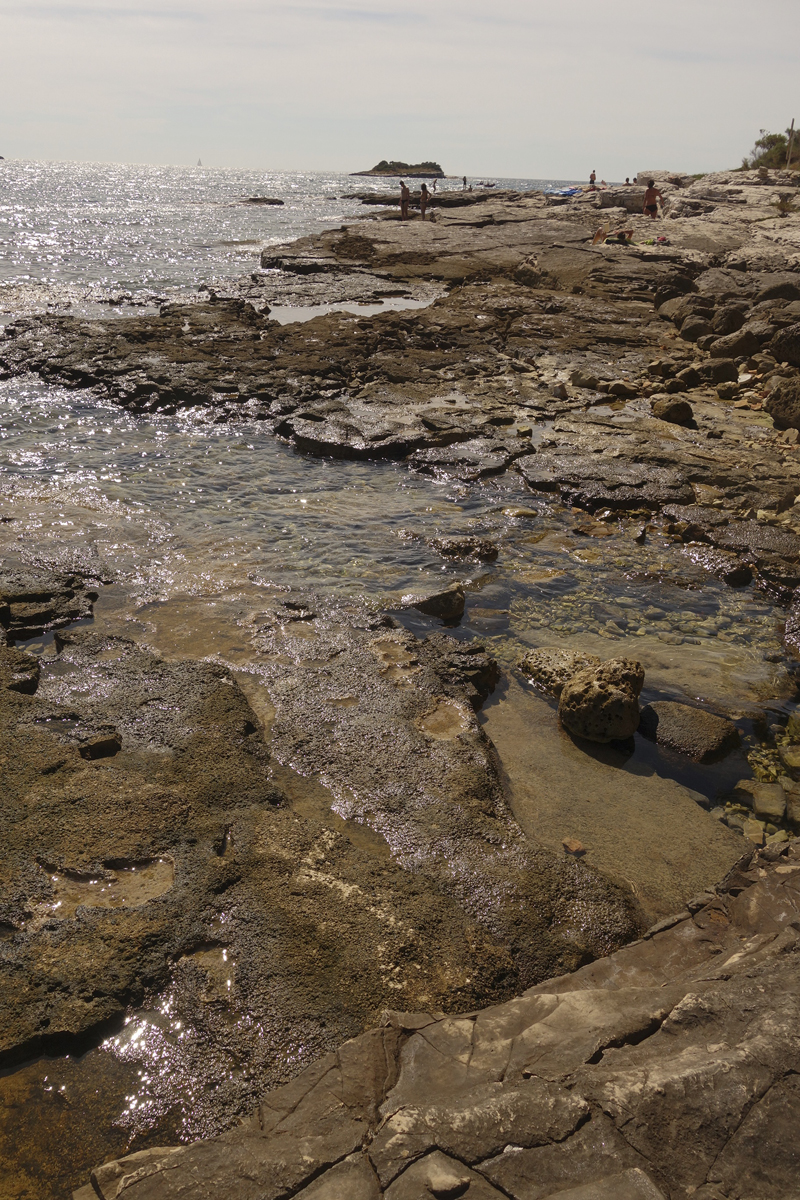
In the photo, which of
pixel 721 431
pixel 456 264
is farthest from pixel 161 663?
pixel 456 264

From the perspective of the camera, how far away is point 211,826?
3.41 m

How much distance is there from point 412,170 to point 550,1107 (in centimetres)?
15997

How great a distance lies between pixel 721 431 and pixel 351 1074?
9.14 m

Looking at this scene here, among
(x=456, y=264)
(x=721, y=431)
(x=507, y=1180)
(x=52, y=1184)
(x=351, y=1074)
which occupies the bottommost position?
(x=52, y=1184)

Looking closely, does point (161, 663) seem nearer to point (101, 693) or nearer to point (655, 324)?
point (101, 693)

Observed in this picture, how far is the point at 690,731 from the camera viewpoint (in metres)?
4.53

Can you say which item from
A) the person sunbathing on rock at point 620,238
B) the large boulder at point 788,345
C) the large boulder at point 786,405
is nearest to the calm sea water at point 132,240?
the person sunbathing on rock at point 620,238

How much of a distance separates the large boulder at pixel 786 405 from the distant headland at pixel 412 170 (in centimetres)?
14220

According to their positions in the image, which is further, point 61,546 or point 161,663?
point 61,546

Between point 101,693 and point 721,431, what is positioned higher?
point 721,431

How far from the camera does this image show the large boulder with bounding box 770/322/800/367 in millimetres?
11148

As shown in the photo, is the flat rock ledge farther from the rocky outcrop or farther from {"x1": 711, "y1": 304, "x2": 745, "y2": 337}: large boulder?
{"x1": 711, "y1": 304, "x2": 745, "y2": 337}: large boulder

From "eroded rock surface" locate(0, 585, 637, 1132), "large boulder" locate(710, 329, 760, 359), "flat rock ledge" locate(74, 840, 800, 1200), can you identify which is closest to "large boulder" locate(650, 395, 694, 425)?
"large boulder" locate(710, 329, 760, 359)

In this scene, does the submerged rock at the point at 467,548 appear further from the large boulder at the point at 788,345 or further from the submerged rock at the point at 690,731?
the large boulder at the point at 788,345
